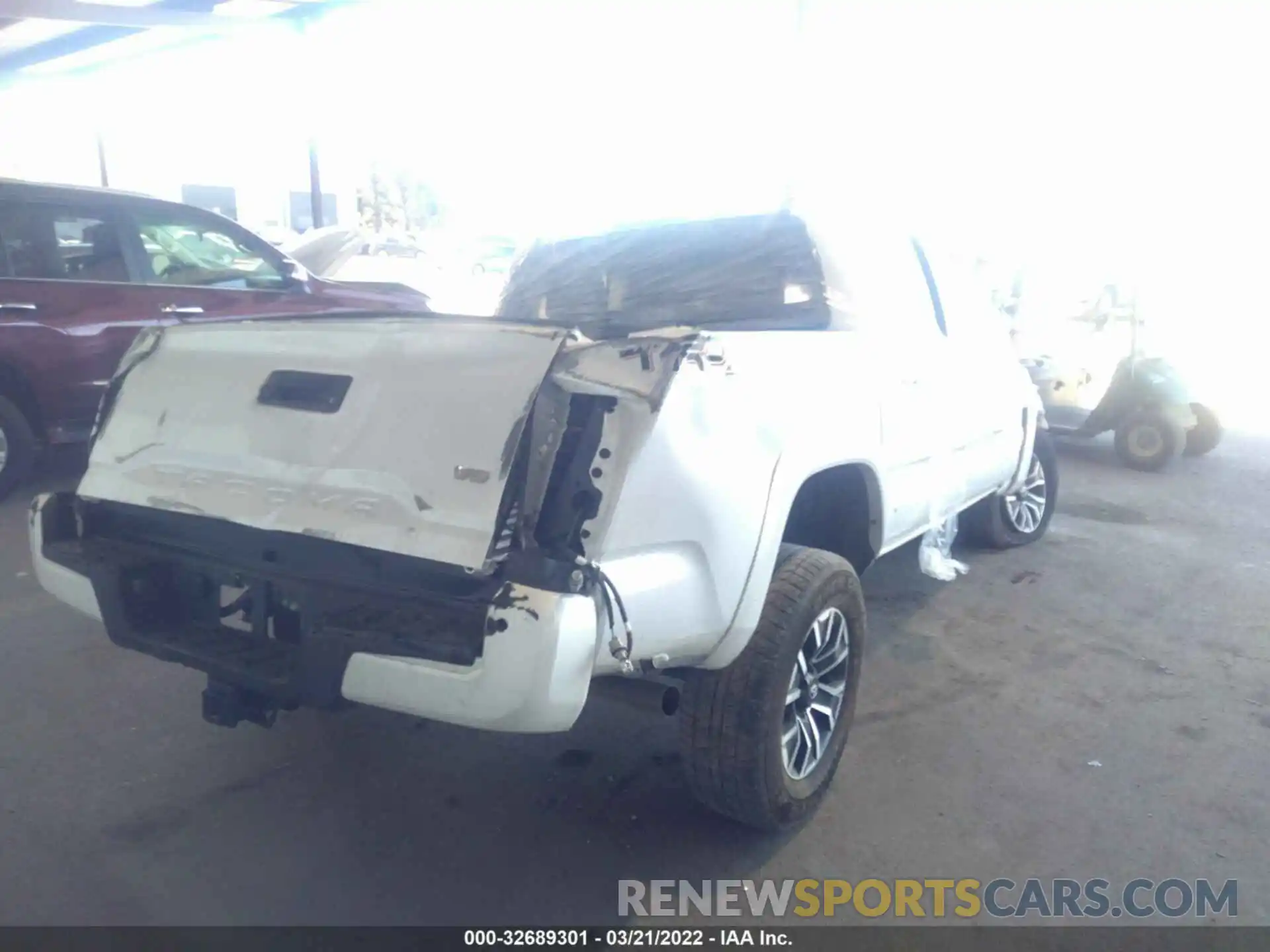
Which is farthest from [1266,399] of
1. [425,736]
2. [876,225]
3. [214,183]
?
[214,183]

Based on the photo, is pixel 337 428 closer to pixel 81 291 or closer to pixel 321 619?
pixel 321 619

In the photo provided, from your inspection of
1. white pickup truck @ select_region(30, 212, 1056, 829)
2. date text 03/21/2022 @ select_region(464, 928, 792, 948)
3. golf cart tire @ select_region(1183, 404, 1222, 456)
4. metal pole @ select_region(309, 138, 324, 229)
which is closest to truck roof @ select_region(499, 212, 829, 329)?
white pickup truck @ select_region(30, 212, 1056, 829)

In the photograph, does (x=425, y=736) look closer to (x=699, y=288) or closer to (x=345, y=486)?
(x=345, y=486)

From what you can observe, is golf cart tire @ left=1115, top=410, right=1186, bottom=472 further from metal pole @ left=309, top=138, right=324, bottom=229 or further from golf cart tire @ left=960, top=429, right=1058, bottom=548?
metal pole @ left=309, top=138, right=324, bottom=229

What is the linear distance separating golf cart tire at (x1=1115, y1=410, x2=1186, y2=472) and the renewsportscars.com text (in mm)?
5834

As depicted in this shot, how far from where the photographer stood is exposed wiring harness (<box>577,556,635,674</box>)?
2180mm

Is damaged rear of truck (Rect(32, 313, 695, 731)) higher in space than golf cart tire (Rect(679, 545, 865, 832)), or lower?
higher

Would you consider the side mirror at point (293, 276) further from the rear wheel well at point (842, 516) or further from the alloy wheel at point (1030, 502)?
the alloy wheel at point (1030, 502)

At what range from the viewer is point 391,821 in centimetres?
291

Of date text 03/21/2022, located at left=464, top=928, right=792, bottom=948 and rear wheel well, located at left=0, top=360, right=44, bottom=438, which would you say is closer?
date text 03/21/2022, located at left=464, top=928, right=792, bottom=948

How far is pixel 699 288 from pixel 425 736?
1.96 m

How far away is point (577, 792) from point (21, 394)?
4.85m

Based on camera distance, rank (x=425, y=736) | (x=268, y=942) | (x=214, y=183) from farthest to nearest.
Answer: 1. (x=214, y=183)
2. (x=425, y=736)
3. (x=268, y=942)

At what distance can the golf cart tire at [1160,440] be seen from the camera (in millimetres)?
7766
